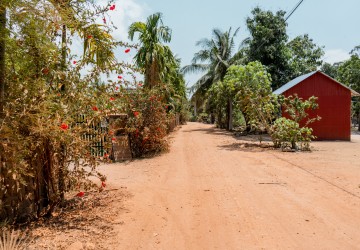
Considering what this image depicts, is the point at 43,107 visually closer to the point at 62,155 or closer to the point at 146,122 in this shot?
A: the point at 62,155

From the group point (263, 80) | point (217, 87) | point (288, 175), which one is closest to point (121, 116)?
point (288, 175)

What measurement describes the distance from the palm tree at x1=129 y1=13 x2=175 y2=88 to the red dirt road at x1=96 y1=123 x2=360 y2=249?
11236 millimetres

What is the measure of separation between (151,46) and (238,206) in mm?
16110

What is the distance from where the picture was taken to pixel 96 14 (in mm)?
5113

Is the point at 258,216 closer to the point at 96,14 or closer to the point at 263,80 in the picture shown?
the point at 96,14

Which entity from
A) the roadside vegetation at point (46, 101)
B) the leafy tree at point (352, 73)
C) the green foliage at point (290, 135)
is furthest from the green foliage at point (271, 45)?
the roadside vegetation at point (46, 101)

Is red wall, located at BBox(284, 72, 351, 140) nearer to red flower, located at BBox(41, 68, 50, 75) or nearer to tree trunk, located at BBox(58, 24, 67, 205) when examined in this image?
tree trunk, located at BBox(58, 24, 67, 205)

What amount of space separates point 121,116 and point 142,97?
4.03 ft

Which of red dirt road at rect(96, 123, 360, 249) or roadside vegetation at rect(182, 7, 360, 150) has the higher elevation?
roadside vegetation at rect(182, 7, 360, 150)

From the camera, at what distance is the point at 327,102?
22125mm

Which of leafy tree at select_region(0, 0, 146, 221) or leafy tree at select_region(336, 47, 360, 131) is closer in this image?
leafy tree at select_region(0, 0, 146, 221)

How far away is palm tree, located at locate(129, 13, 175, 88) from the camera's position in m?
19.9

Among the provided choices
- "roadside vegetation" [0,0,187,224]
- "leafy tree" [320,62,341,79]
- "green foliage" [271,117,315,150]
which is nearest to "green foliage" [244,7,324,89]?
"green foliage" [271,117,315,150]

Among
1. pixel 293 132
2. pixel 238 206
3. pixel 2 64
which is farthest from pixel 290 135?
pixel 2 64
